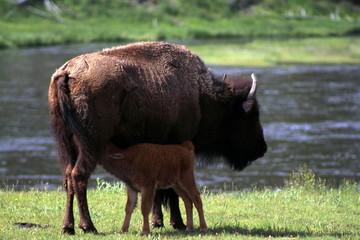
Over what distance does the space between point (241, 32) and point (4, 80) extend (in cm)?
2603

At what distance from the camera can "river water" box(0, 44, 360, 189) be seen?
17672 mm

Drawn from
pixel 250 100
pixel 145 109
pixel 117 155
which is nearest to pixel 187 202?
pixel 117 155

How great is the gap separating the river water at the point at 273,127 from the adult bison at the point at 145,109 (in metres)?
0.99

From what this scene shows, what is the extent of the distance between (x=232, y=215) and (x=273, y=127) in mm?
14032

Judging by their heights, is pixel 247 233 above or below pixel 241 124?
below

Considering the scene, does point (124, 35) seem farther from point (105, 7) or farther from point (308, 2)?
point (308, 2)

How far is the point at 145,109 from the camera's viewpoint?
8586mm

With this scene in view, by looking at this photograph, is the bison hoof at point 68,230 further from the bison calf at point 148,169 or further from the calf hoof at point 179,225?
the calf hoof at point 179,225

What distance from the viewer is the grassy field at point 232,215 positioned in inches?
326

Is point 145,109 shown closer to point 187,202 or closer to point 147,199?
point 147,199

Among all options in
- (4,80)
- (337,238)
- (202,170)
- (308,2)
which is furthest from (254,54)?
(337,238)

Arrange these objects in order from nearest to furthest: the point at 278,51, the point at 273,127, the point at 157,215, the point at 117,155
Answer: the point at 117,155, the point at 157,215, the point at 273,127, the point at 278,51

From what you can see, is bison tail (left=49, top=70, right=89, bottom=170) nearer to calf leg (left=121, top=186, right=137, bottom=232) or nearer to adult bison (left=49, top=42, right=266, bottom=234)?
adult bison (left=49, top=42, right=266, bottom=234)

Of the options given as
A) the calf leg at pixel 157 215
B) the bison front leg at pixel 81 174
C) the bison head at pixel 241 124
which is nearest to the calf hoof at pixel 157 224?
the calf leg at pixel 157 215
